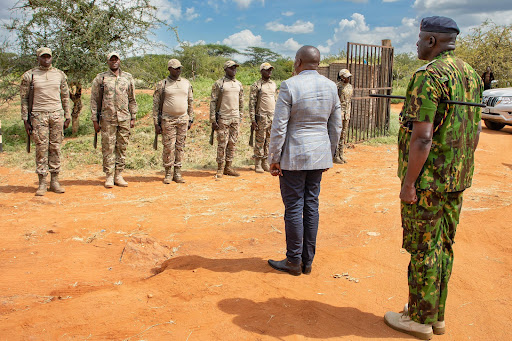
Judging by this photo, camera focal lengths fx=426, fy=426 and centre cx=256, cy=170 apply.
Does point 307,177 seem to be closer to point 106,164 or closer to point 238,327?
point 238,327

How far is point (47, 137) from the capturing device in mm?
6793

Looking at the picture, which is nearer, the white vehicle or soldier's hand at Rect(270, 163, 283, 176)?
soldier's hand at Rect(270, 163, 283, 176)

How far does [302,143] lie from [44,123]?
4.82 meters

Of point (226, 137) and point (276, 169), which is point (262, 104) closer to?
point (226, 137)

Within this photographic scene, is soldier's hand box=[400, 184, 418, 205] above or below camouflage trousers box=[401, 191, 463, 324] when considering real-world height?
above

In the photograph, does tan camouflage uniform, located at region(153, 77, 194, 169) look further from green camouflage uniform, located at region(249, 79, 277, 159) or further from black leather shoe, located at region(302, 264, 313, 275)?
black leather shoe, located at region(302, 264, 313, 275)

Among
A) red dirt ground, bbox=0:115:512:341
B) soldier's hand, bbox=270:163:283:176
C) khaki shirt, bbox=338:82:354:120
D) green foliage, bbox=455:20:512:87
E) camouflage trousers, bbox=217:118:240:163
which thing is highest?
green foliage, bbox=455:20:512:87

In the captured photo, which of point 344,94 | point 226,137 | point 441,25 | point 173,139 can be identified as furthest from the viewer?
point 344,94

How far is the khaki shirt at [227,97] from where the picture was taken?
809 centimetres

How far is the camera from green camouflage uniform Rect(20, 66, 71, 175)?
659cm

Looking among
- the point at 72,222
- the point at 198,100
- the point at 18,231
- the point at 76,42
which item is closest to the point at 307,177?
the point at 72,222

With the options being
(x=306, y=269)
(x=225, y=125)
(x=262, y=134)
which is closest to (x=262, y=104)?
(x=262, y=134)

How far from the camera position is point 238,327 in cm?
307

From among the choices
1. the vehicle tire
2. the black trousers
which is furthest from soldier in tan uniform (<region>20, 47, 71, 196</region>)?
the vehicle tire
